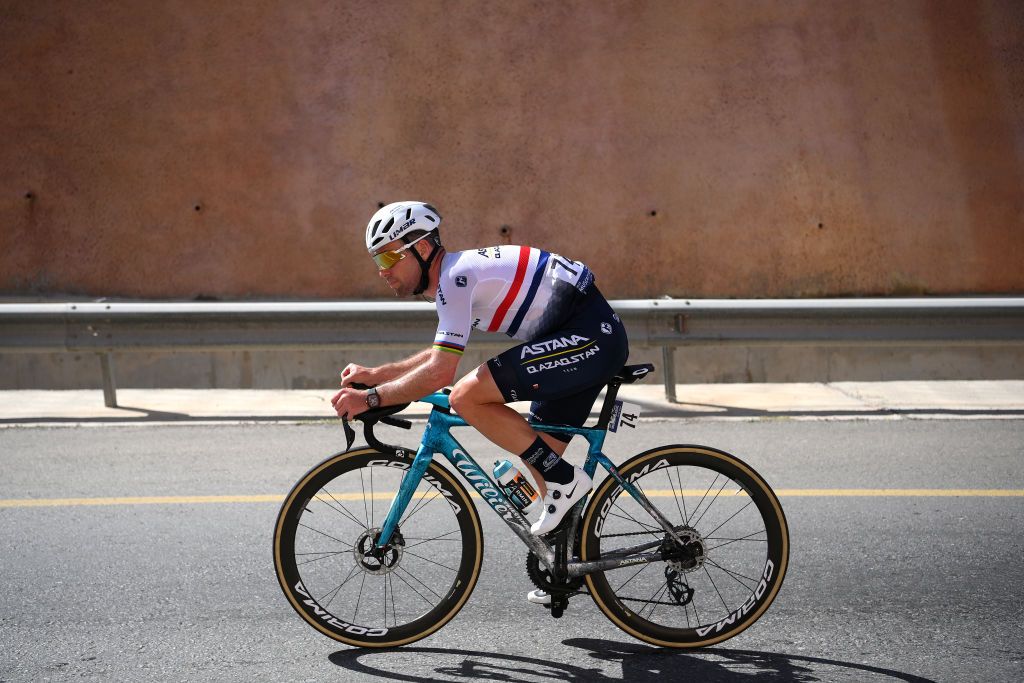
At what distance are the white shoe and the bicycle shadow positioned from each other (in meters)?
0.49

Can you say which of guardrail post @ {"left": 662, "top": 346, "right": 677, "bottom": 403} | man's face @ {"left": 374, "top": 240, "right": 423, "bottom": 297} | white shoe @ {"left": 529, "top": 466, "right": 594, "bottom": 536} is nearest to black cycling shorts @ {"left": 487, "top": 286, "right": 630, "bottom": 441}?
white shoe @ {"left": 529, "top": 466, "right": 594, "bottom": 536}

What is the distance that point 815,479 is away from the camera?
24.2 feet

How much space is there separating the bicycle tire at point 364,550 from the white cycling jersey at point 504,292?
1.78ft

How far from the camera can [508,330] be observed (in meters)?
4.71

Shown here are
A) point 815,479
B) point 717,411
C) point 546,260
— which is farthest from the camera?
point 717,411

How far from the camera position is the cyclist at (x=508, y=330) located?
14.7ft

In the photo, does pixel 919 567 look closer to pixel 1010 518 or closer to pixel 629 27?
pixel 1010 518

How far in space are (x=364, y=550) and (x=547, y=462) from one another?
2.51ft

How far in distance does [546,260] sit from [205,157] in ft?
43.0

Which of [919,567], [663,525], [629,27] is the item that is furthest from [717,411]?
[629,27]

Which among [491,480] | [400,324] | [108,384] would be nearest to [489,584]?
[491,480]

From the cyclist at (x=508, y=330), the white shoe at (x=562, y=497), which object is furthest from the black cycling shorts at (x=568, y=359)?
the white shoe at (x=562, y=497)

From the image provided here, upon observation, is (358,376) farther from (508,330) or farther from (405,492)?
(508,330)

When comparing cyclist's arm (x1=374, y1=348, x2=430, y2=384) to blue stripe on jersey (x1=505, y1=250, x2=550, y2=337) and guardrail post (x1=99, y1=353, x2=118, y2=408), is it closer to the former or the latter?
blue stripe on jersey (x1=505, y1=250, x2=550, y2=337)
